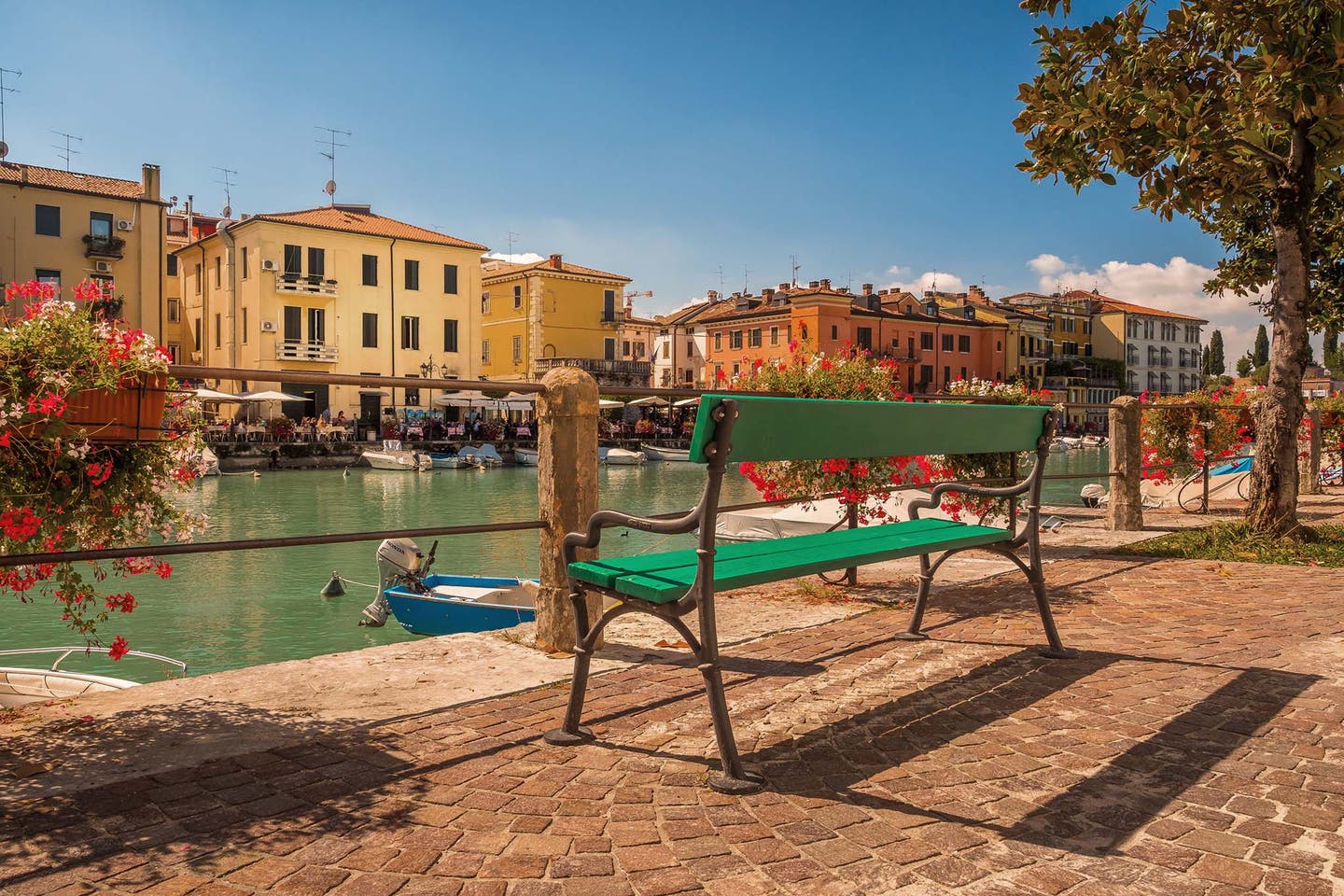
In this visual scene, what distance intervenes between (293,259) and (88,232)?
8.40 meters

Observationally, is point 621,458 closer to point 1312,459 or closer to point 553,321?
point 553,321

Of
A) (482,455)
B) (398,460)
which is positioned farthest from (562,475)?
(482,455)

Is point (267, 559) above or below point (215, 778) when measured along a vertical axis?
below

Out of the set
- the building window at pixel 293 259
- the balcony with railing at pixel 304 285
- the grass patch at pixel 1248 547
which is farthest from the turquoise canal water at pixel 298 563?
the building window at pixel 293 259

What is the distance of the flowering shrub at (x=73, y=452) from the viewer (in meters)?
2.71

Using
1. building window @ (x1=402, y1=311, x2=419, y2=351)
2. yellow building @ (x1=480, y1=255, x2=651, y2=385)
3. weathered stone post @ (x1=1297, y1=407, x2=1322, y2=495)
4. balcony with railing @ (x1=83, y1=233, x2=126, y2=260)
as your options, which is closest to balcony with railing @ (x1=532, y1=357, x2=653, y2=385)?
yellow building @ (x1=480, y1=255, x2=651, y2=385)

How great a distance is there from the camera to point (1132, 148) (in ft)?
23.0

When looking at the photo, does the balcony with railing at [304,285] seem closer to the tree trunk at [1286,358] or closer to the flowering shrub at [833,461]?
the flowering shrub at [833,461]

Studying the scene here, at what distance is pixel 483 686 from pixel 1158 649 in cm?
311

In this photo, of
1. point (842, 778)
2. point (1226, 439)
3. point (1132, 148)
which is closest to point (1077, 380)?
point (1226, 439)

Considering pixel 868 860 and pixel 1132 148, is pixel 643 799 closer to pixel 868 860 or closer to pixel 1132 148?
pixel 868 860

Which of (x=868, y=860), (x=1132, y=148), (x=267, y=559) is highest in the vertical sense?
(x=1132, y=148)

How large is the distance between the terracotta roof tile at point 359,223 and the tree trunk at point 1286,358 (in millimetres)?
44086

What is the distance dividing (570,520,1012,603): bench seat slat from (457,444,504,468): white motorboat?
125ft
